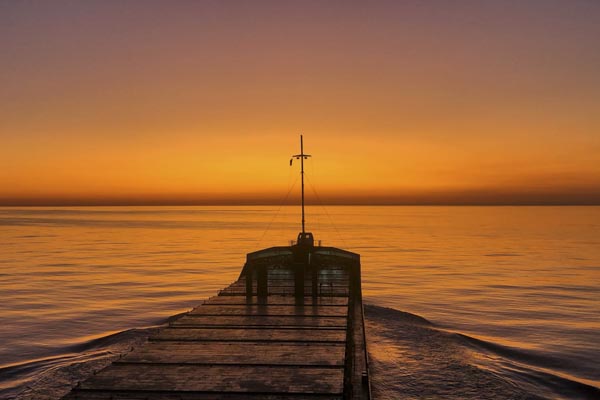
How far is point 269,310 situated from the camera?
2758 centimetres

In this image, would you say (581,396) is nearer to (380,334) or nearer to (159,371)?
(380,334)

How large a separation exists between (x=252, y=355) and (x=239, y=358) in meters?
0.62

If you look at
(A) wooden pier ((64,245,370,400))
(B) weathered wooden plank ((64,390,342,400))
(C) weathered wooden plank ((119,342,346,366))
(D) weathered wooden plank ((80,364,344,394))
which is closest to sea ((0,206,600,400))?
(A) wooden pier ((64,245,370,400))

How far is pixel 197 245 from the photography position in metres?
123

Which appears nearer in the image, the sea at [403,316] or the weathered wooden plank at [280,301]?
the sea at [403,316]

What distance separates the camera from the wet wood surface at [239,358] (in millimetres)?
14711

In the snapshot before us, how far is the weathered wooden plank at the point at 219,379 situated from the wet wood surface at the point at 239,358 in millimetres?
27

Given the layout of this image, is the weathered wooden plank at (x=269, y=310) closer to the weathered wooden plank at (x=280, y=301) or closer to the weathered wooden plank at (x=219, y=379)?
the weathered wooden plank at (x=280, y=301)

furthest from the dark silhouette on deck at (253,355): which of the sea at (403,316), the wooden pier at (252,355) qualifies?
the sea at (403,316)

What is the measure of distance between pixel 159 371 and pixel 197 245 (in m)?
109

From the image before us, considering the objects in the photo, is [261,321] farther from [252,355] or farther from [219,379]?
[219,379]

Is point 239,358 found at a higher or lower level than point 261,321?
higher

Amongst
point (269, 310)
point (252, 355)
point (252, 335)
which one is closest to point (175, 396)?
point (252, 355)

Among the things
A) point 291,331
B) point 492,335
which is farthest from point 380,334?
point 291,331
